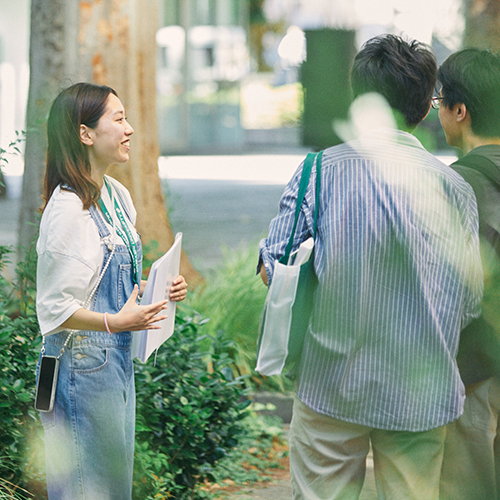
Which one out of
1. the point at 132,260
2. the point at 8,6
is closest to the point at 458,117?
the point at 132,260

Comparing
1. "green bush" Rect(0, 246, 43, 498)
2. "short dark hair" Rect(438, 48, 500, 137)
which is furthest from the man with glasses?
"green bush" Rect(0, 246, 43, 498)

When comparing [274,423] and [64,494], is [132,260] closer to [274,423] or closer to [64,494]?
[64,494]

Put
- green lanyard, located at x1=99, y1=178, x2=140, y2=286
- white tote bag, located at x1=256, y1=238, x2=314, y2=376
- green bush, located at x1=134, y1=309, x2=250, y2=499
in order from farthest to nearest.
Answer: green bush, located at x1=134, y1=309, x2=250, y2=499 → green lanyard, located at x1=99, y1=178, x2=140, y2=286 → white tote bag, located at x1=256, y1=238, x2=314, y2=376

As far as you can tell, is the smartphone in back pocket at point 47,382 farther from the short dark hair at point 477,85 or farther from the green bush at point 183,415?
the short dark hair at point 477,85

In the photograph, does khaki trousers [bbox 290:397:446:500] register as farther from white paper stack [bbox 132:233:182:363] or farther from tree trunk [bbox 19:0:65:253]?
tree trunk [bbox 19:0:65:253]

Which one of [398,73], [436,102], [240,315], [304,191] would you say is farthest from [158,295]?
[240,315]

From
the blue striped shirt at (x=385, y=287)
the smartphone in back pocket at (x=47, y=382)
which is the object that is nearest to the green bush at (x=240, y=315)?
the smartphone in back pocket at (x=47, y=382)

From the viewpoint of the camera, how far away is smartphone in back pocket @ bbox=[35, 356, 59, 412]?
2180mm

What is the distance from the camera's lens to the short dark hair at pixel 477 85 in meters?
2.31

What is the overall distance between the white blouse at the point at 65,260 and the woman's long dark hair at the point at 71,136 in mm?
76

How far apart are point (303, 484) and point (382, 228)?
78 centimetres

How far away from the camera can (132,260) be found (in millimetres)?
2312

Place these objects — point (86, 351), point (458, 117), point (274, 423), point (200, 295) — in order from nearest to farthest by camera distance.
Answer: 1. point (86, 351)
2. point (458, 117)
3. point (274, 423)
4. point (200, 295)

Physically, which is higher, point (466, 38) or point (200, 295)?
point (466, 38)
